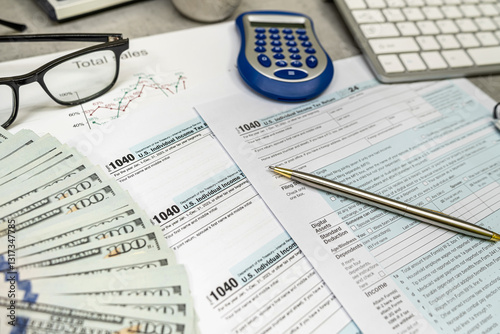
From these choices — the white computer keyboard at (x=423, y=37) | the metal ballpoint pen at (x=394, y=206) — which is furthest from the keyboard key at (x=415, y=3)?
the metal ballpoint pen at (x=394, y=206)

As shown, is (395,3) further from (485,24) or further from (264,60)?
(264,60)

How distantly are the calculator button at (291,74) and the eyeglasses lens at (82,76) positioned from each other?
19 centimetres

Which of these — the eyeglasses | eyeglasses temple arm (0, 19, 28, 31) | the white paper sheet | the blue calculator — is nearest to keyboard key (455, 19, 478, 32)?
the blue calculator

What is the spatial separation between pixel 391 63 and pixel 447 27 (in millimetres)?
121

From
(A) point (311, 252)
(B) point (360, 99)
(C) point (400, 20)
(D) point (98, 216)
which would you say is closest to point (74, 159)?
(D) point (98, 216)

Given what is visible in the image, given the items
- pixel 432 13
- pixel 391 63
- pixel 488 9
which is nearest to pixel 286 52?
pixel 391 63

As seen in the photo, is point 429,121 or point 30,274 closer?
point 30,274

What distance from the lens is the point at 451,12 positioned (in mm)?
656

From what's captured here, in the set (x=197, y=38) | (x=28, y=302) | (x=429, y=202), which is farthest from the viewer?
(x=197, y=38)

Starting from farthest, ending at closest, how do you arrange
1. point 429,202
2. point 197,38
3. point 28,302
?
point 197,38 < point 429,202 < point 28,302

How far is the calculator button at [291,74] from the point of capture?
531 mm

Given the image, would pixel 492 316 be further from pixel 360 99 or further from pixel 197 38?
pixel 197 38

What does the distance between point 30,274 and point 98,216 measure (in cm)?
7

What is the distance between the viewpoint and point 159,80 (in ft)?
1.74
